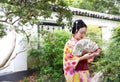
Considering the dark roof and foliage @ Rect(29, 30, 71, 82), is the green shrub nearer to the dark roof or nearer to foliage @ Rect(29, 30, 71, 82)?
foliage @ Rect(29, 30, 71, 82)

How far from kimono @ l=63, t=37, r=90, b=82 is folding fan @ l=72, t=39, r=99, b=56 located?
0.23 ft

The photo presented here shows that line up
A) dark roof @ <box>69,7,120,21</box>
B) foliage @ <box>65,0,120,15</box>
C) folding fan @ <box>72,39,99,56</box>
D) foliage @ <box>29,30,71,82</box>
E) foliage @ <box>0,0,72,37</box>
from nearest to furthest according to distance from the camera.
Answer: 1. folding fan @ <box>72,39,99,56</box>
2. foliage @ <box>0,0,72,37</box>
3. foliage @ <box>29,30,71,82</box>
4. dark roof @ <box>69,7,120,21</box>
5. foliage @ <box>65,0,120,15</box>

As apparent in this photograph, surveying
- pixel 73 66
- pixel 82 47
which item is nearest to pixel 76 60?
pixel 73 66

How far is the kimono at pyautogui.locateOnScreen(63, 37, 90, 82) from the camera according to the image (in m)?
4.79

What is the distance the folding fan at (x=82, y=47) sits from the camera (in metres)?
4.74

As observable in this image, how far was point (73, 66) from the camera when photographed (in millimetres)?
4801

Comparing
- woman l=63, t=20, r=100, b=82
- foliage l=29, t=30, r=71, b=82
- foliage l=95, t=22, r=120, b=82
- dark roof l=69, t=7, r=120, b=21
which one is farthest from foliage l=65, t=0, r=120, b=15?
woman l=63, t=20, r=100, b=82

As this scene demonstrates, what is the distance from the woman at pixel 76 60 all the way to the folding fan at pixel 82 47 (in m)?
0.06

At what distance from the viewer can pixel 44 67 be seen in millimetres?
9086

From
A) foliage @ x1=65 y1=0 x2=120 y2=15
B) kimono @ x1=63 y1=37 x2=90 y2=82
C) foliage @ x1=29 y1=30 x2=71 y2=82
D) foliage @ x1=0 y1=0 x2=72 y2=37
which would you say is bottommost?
foliage @ x1=65 y1=0 x2=120 y2=15

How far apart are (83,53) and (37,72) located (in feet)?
16.2

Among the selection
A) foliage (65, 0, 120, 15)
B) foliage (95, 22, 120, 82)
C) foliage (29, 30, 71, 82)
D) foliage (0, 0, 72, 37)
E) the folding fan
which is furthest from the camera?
foliage (65, 0, 120, 15)

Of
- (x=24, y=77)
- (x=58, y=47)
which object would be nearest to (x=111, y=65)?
(x=58, y=47)

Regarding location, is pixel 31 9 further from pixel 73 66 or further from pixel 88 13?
pixel 88 13
